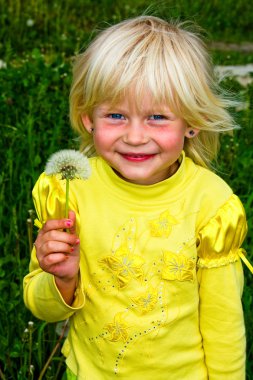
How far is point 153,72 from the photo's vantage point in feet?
5.48

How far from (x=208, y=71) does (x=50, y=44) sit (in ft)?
11.3

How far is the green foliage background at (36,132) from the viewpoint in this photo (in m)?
2.40

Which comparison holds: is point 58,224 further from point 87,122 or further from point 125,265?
point 87,122

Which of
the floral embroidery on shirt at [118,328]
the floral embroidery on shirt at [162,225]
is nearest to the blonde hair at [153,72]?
the floral embroidery on shirt at [162,225]

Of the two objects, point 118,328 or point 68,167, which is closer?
point 68,167

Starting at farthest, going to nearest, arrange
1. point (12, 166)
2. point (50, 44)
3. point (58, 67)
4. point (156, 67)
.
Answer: point (50, 44)
point (58, 67)
point (12, 166)
point (156, 67)

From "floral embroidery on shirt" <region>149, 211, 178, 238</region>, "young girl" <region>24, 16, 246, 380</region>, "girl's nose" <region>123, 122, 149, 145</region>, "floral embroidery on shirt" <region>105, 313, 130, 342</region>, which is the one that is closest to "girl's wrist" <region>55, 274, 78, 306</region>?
"young girl" <region>24, 16, 246, 380</region>

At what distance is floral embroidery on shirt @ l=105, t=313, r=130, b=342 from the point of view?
1.75 m

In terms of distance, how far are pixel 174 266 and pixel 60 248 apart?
296 millimetres

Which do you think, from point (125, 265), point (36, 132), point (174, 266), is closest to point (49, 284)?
point (125, 265)

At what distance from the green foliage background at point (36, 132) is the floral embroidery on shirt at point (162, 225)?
1.78 feet

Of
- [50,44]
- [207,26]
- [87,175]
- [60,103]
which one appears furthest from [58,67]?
[87,175]

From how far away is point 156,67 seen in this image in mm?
1682

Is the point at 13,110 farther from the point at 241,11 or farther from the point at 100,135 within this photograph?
the point at 241,11
